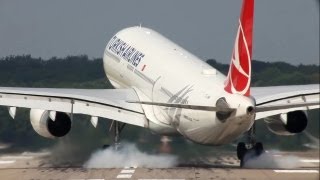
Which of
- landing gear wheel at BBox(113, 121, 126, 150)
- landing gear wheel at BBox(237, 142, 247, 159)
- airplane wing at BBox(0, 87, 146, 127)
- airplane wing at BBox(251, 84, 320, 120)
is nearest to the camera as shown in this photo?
airplane wing at BBox(251, 84, 320, 120)

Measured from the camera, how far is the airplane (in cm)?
4416

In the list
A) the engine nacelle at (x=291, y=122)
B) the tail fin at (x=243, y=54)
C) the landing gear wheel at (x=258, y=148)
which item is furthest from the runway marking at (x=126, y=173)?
the engine nacelle at (x=291, y=122)

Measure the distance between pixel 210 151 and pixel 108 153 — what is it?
15.9 ft

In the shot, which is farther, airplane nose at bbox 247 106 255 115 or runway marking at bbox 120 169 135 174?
runway marking at bbox 120 169 135 174

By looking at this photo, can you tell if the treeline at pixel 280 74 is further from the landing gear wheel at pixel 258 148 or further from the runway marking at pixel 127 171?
the runway marking at pixel 127 171

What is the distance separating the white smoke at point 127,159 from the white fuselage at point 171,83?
146 centimetres

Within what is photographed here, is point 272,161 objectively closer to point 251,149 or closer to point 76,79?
point 251,149

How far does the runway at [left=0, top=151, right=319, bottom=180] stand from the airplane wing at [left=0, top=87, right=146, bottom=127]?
8.59ft

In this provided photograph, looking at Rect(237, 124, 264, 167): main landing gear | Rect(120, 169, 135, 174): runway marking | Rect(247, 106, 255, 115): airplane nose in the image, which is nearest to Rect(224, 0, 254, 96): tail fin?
Rect(247, 106, 255, 115): airplane nose

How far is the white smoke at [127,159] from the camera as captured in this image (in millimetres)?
54719

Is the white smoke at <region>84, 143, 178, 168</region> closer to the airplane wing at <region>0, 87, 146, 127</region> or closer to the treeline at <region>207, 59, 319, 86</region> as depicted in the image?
the airplane wing at <region>0, 87, 146, 127</region>

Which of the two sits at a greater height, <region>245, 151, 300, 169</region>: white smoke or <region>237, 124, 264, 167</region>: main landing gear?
<region>237, 124, 264, 167</region>: main landing gear

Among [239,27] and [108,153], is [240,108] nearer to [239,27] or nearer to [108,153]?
[239,27]

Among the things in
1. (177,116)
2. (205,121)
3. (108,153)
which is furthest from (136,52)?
(205,121)
